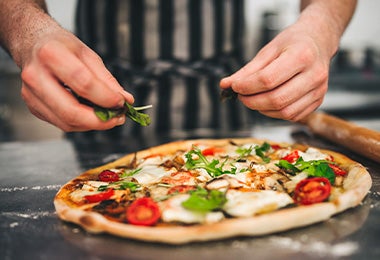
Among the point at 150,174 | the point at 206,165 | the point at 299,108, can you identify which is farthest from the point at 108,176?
the point at 299,108

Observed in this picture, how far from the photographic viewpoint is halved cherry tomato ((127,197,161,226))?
134cm

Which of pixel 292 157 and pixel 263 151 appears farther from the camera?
pixel 263 151

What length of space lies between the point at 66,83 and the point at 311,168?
98cm

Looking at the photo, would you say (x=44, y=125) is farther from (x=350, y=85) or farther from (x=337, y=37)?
(x=337, y=37)

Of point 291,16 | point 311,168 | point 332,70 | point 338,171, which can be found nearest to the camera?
point 311,168

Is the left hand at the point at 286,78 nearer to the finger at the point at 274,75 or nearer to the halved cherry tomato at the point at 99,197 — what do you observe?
the finger at the point at 274,75

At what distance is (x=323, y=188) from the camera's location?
1461mm

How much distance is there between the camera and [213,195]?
1.39 m

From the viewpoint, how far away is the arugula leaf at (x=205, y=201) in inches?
52.6

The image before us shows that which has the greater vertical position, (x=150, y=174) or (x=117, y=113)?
(x=117, y=113)

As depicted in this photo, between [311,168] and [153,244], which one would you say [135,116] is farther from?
[311,168]

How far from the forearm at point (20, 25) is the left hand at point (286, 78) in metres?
0.79

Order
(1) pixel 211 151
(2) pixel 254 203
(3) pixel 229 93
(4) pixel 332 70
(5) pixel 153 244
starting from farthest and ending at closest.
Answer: (4) pixel 332 70 < (1) pixel 211 151 < (3) pixel 229 93 < (2) pixel 254 203 < (5) pixel 153 244

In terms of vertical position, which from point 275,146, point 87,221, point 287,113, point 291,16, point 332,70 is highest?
point 291,16
